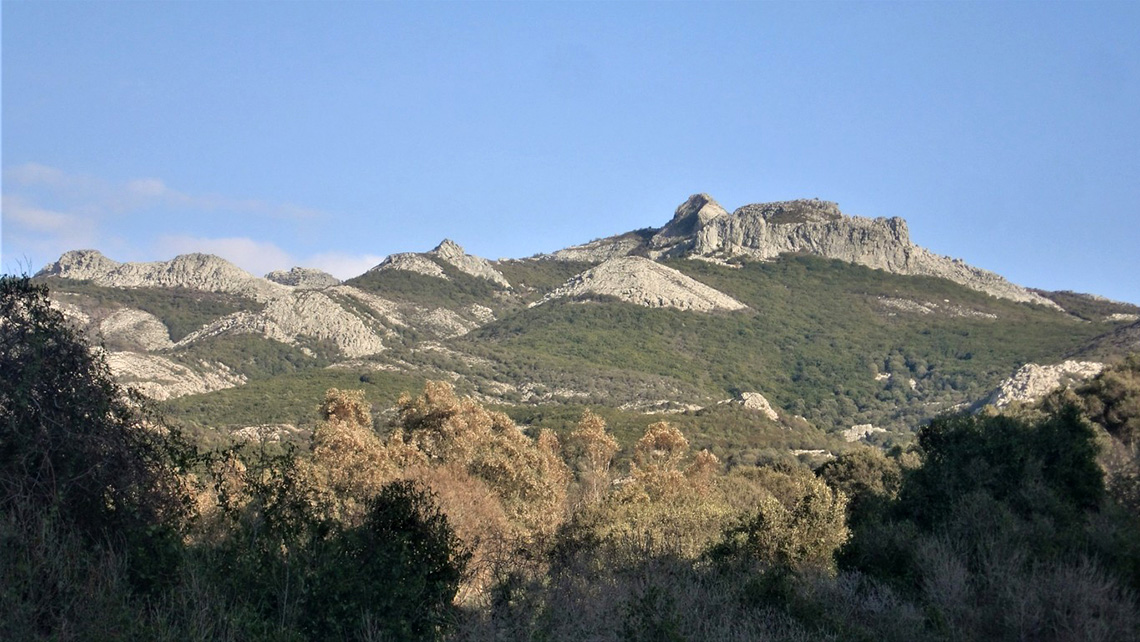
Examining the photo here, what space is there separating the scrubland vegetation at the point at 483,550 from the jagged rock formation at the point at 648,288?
115 meters

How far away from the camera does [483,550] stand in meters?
24.5

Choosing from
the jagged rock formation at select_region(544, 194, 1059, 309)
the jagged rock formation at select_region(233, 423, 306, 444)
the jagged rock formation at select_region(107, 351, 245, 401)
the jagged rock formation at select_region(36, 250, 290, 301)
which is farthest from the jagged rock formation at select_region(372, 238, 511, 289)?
the jagged rock formation at select_region(233, 423, 306, 444)

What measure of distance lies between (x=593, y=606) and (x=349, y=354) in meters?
100

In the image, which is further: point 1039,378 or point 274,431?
point 1039,378

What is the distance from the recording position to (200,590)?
13.0 metres

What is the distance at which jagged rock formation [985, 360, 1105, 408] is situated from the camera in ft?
265

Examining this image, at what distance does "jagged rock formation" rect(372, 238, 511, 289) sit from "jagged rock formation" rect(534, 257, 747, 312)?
80.6 ft

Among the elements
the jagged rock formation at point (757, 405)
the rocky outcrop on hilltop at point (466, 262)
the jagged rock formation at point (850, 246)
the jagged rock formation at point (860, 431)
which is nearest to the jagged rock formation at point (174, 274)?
the rocky outcrop on hilltop at point (466, 262)

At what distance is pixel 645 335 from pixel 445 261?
60900 millimetres

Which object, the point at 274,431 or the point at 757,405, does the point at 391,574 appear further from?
the point at 757,405

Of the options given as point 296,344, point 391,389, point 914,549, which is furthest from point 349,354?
point 914,549

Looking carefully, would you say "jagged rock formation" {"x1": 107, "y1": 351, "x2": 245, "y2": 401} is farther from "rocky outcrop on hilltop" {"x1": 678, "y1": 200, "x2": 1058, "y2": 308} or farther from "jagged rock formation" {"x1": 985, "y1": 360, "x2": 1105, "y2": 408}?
"rocky outcrop on hilltop" {"x1": 678, "y1": 200, "x2": 1058, "y2": 308}

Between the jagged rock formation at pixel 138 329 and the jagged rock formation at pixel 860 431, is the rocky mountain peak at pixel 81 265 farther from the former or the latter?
the jagged rock formation at pixel 860 431

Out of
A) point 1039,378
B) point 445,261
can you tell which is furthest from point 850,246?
point 1039,378
